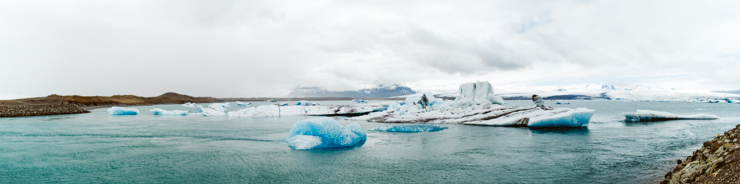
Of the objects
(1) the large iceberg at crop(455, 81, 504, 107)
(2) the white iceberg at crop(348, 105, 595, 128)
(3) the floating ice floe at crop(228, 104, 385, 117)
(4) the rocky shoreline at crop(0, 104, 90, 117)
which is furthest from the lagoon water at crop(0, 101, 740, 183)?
(4) the rocky shoreline at crop(0, 104, 90, 117)

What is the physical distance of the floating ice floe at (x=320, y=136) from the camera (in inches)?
390

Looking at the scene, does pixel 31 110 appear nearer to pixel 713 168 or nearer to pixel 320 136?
pixel 320 136

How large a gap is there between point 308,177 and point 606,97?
12608 centimetres

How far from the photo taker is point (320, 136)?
10109 millimetres

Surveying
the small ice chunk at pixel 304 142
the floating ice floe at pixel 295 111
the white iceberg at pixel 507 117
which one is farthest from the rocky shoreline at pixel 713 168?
the floating ice floe at pixel 295 111

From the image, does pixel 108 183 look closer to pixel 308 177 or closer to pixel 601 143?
pixel 308 177

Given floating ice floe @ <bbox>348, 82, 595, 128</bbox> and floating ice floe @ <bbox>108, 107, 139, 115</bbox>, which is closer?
floating ice floe @ <bbox>348, 82, 595, 128</bbox>

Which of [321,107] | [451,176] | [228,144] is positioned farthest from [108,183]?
[321,107]

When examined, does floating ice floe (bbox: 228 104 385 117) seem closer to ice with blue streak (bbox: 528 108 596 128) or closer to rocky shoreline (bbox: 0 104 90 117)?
ice with blue streak (bbox: 528 108 596 128)

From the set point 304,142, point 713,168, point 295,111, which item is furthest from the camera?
point 295,111

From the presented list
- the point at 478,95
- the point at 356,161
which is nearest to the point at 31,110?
the point at 356,161

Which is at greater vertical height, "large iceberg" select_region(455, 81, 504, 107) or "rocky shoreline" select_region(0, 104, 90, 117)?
"large iceberg" select_region(455, 81, 504, 107)

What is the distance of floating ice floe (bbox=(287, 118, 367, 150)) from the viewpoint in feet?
32.5

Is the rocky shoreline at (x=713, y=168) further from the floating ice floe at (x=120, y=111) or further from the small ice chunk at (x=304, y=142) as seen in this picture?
the floating ice floe at (x=120, y=111)
